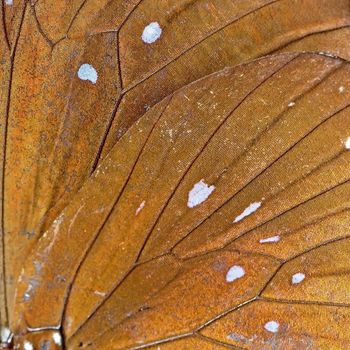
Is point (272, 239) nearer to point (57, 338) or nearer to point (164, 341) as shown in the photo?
point (164, 341)

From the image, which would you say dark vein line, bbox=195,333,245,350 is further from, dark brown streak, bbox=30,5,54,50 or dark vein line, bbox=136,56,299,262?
dark brown streak, bbox=30,5,54,50

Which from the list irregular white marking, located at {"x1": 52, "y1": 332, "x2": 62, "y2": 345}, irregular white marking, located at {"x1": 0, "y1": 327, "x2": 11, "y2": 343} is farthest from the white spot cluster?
irregular white marking, located at {"x1": 0, "y1": 327, "x2": 11, "y2": 343}

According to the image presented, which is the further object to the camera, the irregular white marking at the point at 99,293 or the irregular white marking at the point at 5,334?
the irregular white marking at the point at 5,334

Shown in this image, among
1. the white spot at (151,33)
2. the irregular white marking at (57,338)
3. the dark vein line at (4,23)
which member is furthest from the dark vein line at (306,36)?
the irregular white marking at (57,338)

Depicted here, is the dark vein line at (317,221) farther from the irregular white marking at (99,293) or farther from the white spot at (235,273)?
the irregular white marking at (99,293)

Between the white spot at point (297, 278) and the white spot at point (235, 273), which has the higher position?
the white spot at point (235, 273)

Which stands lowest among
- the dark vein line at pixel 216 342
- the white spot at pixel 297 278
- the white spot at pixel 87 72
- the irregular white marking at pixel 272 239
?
the dark vein line at pixel 216 342

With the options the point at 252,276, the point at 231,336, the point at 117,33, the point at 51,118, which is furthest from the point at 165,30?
the point at 231,336
